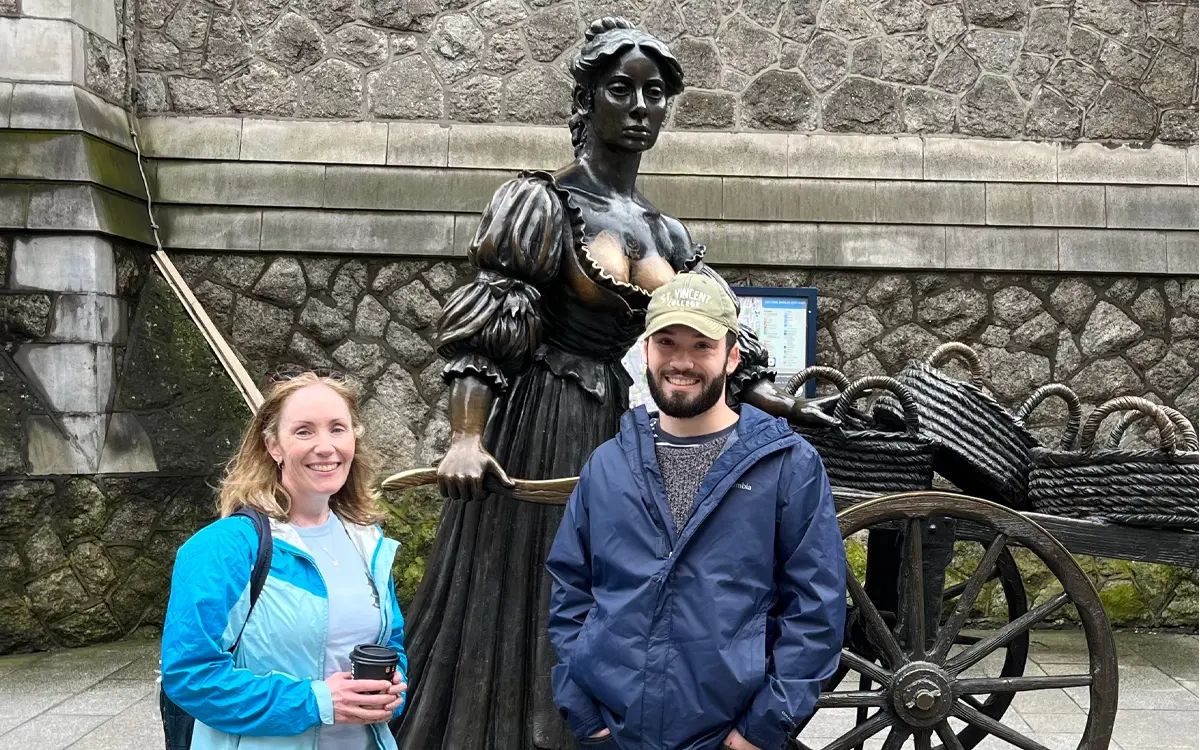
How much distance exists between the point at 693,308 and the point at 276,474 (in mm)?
815

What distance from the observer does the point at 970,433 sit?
3.21 metres

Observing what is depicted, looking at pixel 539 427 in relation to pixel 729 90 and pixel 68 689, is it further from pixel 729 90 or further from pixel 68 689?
pixel 729 90

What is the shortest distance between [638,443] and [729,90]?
485 centimetres

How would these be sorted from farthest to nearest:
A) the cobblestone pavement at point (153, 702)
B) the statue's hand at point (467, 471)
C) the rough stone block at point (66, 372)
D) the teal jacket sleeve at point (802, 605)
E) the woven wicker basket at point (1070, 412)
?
the rough stone block at point (66, 372)
the cobblestone pavement at point (153, 702)
the woven wicker basket at point (1070, 412)
the statue's hand at point (467, 471)
the teal jacket sleeve at point (802, 605)

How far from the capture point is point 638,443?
2062 mm

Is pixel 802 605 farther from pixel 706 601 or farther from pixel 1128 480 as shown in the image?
pixel 1128 480

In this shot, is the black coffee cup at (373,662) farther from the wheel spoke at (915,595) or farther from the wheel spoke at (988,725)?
the wheel spoke at (988,725)

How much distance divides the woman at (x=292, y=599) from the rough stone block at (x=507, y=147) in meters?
4.48

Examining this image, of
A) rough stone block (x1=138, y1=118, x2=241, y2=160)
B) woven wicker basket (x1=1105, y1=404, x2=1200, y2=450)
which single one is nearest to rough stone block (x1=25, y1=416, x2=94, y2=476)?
rough stone block (x1=138, y1=118, x2=241, y2=160)

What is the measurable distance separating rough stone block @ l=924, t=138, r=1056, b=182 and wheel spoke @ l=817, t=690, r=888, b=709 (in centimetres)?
419

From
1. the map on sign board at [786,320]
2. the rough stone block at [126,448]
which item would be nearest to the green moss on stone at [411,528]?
the rough stone block at [126,448]

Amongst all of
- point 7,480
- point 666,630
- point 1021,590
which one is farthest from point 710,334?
point 7,480

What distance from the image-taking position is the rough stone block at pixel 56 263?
558 centimetres

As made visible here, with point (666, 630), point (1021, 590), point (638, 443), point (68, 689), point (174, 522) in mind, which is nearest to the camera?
point (666, 630)
